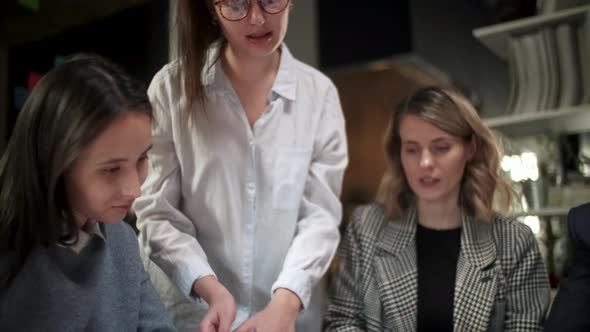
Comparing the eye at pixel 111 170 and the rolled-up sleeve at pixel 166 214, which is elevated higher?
the eye at pixel 111 170

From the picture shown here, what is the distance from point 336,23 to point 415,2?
1.64 feet

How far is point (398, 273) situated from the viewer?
147 centimetres

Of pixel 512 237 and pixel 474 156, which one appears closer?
pixel 512 237

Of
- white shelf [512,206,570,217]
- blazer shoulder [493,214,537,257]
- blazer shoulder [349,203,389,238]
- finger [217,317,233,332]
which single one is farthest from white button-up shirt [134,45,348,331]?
white shelf [512,206,570,217]

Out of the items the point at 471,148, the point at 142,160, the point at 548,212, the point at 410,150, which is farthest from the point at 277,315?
the point at 548,212

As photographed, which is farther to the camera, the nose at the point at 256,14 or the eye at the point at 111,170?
the nose at the point at 256,14

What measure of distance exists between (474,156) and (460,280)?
338 millimetres

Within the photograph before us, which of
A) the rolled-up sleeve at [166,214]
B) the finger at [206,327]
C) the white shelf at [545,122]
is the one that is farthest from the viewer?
the white shelf at [545,122]

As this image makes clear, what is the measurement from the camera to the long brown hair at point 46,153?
0.85 metres

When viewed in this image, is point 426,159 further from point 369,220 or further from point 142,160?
point 142,160

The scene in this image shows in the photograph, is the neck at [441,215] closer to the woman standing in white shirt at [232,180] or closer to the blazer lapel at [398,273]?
the blazer lapel at [398,273]

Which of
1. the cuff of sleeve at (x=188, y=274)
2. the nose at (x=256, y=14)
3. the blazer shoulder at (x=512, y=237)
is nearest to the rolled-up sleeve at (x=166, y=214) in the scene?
the cuff of sleeve at (x=188, y=274)

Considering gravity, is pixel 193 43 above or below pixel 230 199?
above

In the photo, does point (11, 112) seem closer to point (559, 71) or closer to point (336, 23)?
point (559, 71)
